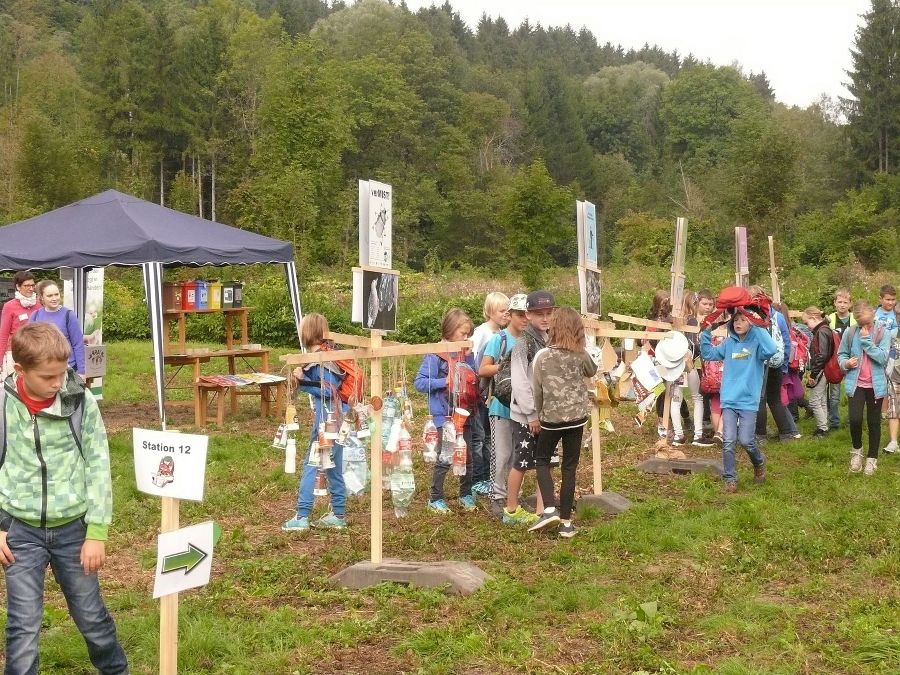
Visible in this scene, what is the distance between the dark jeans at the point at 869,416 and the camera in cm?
880

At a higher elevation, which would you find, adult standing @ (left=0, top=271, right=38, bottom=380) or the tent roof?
the tent roof

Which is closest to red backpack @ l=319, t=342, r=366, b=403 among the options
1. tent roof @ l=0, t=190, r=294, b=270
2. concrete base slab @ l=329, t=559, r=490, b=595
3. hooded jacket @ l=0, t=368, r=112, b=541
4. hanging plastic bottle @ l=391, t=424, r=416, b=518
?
hanging plastic bottle @ l=391, t=424, r=416, b=518

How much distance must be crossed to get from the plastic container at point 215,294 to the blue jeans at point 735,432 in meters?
7.70

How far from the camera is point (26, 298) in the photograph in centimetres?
984

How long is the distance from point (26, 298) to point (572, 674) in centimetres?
745

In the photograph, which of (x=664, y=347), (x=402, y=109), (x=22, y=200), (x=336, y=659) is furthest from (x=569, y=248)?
(x=336, y=659)

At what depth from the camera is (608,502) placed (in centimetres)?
768

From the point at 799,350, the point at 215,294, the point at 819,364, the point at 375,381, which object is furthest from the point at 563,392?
the point at 215,294

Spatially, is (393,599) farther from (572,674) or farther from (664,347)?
(664,347)

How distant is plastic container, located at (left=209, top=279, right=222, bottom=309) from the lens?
13484 mm

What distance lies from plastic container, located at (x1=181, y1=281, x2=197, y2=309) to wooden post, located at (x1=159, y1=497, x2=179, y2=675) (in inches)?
373

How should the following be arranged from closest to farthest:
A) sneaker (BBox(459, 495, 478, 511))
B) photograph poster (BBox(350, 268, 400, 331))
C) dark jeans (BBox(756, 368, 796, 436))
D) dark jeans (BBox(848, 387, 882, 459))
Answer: photograph poster (BBox(350, 268, 400, 331)), sneaker (BBox(459, 495, 478, 511)), dark jeans (BBox(848, 387, 882, 459)), dark jeans (BBox(756, 368, 796, 436))

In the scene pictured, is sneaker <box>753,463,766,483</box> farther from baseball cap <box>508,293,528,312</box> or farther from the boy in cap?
baseball cap <box>508,293,528,312</box>

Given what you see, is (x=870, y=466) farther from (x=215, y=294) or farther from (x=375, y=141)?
(x=375, y=141)
